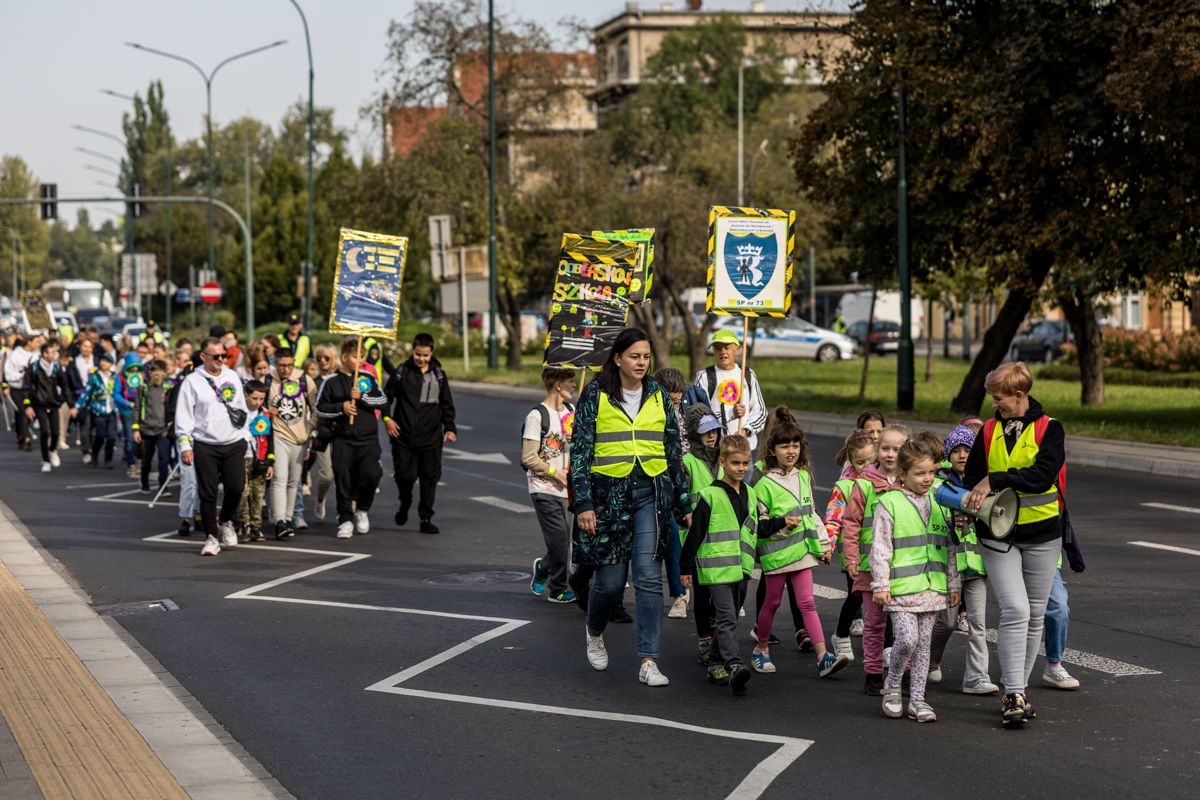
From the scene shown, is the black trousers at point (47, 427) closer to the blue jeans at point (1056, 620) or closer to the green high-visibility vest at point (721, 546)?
the green high-visibility vest at point (721, 546)

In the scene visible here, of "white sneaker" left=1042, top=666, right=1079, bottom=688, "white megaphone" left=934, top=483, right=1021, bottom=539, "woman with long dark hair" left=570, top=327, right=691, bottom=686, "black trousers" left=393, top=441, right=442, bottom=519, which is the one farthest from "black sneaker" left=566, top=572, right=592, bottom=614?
"black trousers" left=393, top=441, right=442, bottom=519

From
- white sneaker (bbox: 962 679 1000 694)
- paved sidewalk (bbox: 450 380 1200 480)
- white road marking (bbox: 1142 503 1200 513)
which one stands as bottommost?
white sneaker (bbox: 962 679 1000 694)

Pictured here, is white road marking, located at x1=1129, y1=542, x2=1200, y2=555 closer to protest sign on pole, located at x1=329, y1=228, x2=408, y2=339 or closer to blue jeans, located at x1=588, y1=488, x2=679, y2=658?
blue jeans, located at x1=588, y1=488, x2=679, y2=658

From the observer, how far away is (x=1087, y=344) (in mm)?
24484

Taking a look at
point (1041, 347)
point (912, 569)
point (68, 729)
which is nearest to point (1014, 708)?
point (912, 569)

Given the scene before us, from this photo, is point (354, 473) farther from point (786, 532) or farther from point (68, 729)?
point (68, 729)

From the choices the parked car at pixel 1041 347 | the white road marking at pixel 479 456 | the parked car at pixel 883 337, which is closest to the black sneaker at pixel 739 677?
the white road marking at pixel 479 456

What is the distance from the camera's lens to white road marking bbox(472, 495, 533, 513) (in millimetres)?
13602

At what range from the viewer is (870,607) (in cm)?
651

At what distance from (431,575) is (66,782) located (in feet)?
16.4

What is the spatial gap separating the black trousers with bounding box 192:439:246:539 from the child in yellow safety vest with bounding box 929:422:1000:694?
6.24 meters

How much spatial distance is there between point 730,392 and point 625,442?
275 cm

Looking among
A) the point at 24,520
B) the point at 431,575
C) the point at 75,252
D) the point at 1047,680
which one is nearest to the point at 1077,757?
the point at 1047,680

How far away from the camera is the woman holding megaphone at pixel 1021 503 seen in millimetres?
5918
